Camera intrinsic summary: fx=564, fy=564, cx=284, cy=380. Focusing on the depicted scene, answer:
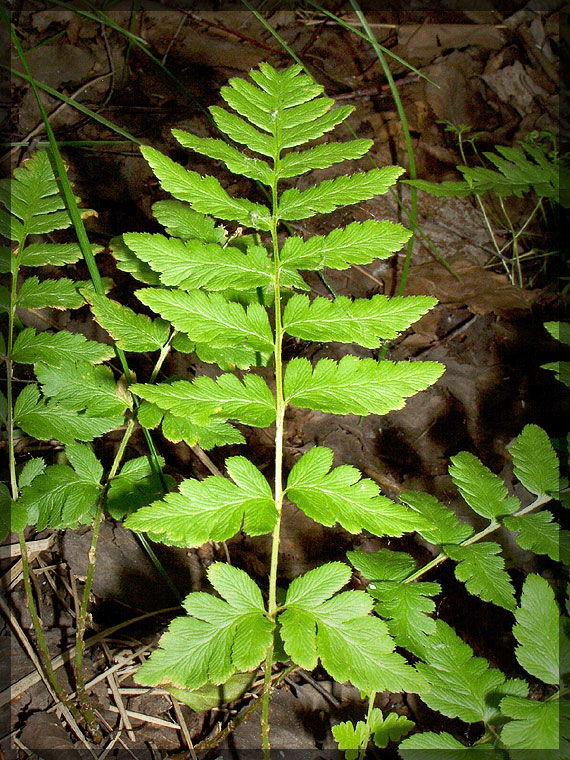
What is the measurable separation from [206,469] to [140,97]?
3.08 m

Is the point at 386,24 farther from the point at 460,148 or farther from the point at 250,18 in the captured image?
the point at 460,148

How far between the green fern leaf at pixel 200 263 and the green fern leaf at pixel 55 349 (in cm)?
52

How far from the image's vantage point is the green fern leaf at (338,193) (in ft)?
5.74

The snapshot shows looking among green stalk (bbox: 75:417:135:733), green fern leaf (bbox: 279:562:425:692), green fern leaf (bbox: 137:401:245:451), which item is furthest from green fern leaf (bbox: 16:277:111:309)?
green fern leaf (bbox: 279:562:425:692)

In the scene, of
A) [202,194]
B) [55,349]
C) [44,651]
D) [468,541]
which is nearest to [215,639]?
[44,651]

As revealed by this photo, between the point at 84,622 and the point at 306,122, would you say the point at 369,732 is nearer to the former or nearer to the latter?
the point at 84,622

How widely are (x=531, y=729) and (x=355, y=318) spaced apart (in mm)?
1191

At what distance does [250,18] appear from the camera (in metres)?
5.05

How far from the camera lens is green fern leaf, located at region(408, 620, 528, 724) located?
1.64m

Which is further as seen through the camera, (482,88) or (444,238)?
(482,88)

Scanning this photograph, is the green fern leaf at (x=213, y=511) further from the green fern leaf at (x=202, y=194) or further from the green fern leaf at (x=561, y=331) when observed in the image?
A: the green fern leaf at (x=561, y=331)

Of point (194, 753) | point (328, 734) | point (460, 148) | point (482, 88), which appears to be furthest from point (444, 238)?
point (194, 753)

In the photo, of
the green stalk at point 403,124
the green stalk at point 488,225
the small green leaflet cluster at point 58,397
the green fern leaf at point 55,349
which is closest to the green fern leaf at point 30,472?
the small green leaflet cluster at point 58,397

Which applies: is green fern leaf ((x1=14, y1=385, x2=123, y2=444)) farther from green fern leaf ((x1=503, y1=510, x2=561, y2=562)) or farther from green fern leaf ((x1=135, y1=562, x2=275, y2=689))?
green fern leaf ((x1=503, y1=510, x2=561, y2=562))
